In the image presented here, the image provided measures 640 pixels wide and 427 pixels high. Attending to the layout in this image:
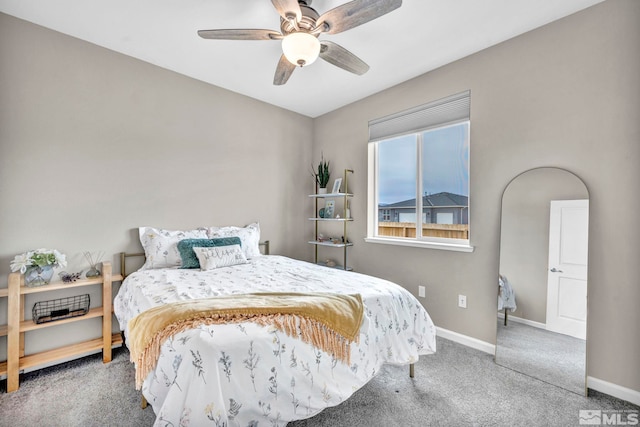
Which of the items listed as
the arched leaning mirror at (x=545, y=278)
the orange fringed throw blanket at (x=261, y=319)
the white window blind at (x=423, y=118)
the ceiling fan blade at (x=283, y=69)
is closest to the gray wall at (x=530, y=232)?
the arched leaning mirror at (x=545, y=278)

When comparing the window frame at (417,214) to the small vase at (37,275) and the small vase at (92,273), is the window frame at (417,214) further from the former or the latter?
the small vase at (37,275)

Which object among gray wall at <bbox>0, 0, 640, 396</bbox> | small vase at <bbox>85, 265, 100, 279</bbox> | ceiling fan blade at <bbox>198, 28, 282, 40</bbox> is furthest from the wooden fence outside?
small vase at <bbox>85, 265, 100, 279</bbox>

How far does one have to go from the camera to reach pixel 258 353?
1.28 meters

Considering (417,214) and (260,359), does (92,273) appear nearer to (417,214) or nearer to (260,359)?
(260,359)

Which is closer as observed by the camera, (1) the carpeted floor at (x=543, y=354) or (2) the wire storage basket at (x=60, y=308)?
(1) the carpeted floor at (x=543, y=354)

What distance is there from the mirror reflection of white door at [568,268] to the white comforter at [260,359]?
0.99 metres

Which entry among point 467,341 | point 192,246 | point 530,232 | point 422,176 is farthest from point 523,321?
point 192,246

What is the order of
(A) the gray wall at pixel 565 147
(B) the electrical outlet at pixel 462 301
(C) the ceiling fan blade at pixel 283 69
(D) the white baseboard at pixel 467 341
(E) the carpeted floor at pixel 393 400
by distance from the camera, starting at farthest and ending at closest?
(B) the electrical outlet at pixel 462 301 < (D) the white baseboard at pixel 467 341 < (C) the ceiling fan blade at pixel 283 69 < (A) the gray wall at pixel 565 147 < (E) the carpeted floor at pixel 393 400

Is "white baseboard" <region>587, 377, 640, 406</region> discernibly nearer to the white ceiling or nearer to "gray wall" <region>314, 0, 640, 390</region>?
"gray wall" <region>314, 0, 640, 390</region>

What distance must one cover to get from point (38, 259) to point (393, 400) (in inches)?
107

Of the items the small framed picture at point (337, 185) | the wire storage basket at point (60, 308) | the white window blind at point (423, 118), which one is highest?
the white window blind at point (423, 118)

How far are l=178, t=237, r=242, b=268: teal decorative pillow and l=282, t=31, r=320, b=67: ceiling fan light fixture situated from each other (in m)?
1.82

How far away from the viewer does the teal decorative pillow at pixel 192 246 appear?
2.58 meters

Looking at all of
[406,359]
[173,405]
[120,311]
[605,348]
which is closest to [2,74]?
[120,311]
